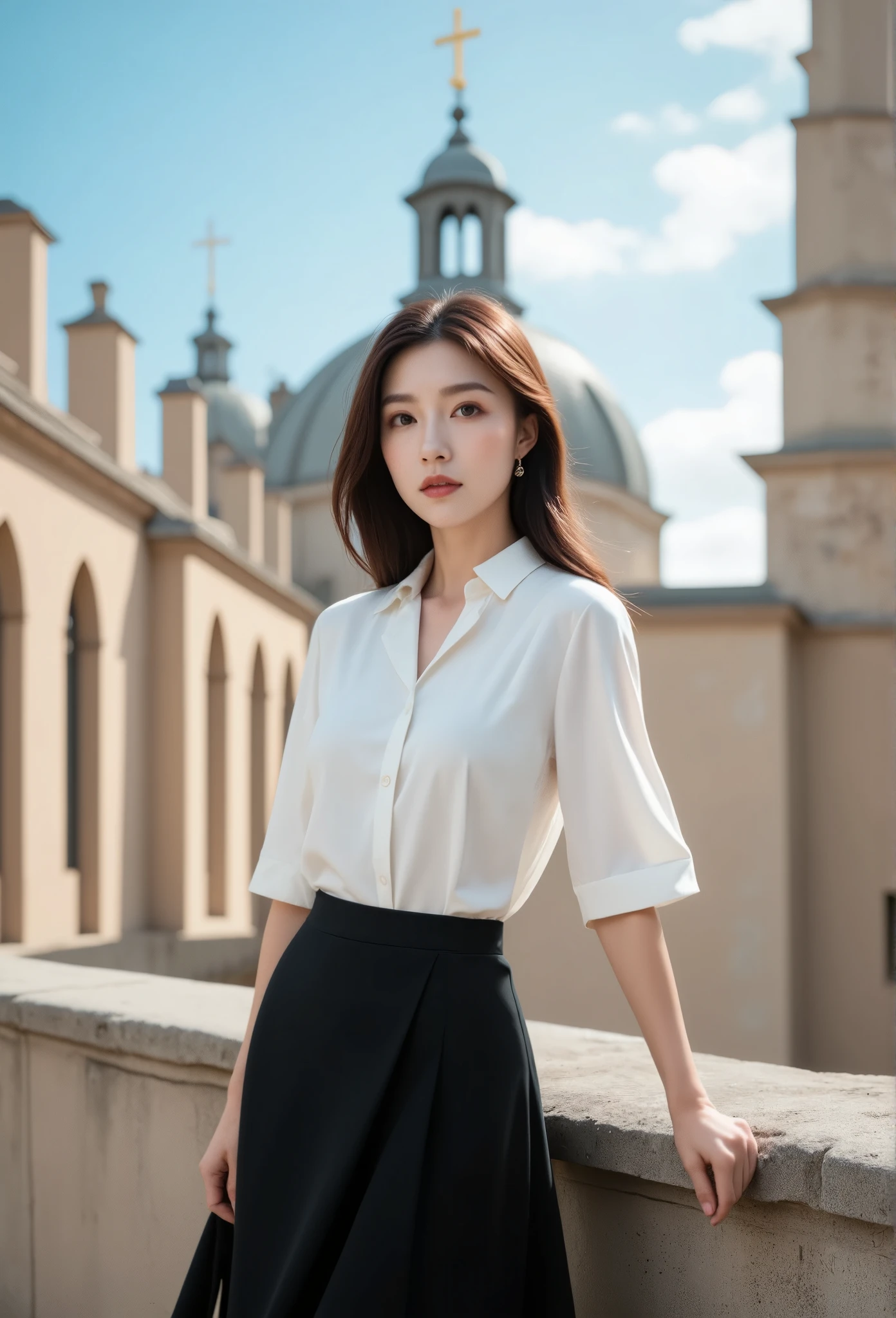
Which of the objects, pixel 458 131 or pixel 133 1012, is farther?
pixel 458 131

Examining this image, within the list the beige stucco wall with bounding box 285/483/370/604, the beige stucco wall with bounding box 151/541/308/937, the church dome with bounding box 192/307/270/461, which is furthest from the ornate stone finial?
the beige stucco wall with bounding box 151/541/308/937

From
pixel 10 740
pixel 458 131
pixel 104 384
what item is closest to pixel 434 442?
pixel 10 740

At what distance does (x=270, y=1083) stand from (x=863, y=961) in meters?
10.4

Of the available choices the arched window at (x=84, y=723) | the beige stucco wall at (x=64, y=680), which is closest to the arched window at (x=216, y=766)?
the beige stucco wall at (x=64, y=680)

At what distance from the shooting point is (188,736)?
14.1 m

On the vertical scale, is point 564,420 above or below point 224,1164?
A: above

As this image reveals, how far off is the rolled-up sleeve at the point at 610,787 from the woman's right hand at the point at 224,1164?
2.42 feet

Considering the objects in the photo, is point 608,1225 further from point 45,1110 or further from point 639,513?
point 639,513

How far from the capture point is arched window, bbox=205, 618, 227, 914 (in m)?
15.9

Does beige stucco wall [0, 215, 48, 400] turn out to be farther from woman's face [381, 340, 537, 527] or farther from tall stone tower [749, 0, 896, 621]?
woman's face [381, 340, 537, 527]

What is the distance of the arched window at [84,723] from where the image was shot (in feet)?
40.8

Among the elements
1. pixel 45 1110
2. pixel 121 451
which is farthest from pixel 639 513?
pixel 45 1110

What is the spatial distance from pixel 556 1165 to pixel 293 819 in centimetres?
75

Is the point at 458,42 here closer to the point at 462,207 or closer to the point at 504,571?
the point at 462,207
